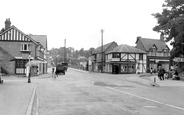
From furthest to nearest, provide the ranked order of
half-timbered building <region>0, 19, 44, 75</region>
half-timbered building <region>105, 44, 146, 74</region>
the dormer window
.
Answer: half-timbered building <region>105, 44, 146, 74</region>, the dormer window, half-timbered building <region>0, 19, 44, 75</region>

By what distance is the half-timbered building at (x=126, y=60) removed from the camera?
51125mm

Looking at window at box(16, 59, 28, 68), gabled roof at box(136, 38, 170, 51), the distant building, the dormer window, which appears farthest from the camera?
gabled roof at box(136, 38, 170, 51)

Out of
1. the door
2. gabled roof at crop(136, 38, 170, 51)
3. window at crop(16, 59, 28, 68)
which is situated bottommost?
the door

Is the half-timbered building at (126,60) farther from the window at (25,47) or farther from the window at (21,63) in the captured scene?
the window at (21,63)

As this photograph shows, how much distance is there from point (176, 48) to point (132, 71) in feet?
63.9

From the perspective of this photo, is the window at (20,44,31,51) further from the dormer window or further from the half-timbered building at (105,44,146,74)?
the half-timbered building at (105,44,146,74)

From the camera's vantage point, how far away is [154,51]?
57000 millimetres

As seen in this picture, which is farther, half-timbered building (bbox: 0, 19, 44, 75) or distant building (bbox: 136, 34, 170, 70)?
distant building (bbox: 136, 34, 170, 70)

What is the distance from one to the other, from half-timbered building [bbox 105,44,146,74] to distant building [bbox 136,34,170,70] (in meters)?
3.17

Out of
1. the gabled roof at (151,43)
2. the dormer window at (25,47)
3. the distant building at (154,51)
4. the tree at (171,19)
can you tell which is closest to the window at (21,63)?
the dormer window at (25,47)

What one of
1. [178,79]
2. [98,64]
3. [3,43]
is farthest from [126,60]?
[3,43]

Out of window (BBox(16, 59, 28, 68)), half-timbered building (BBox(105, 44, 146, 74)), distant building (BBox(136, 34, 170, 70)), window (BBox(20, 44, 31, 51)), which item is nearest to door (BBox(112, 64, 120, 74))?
half-timbered building (BBox(105, 44, 146, 74))

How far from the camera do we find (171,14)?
32.3 meters

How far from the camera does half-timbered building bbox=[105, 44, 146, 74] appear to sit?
5112cm
